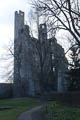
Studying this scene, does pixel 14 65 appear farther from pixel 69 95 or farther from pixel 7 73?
pixel 69 95

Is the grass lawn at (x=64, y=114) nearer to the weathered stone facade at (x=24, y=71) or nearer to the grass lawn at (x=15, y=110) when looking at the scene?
the grass lawn at (x=15, y=110)

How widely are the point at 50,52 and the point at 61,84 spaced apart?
2031cm

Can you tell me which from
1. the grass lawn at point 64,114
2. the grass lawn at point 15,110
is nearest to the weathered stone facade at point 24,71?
the grass lawn at point 15,110

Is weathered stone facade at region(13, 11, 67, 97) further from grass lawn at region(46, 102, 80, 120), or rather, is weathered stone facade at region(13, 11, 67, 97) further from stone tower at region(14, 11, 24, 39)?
grass lawn at region(46, 102, 80, 120)

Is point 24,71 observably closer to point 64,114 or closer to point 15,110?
point 15,110

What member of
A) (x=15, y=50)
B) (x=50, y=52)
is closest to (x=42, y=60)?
(x=50, y=52)

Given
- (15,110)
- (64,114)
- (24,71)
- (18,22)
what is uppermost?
(18,22)

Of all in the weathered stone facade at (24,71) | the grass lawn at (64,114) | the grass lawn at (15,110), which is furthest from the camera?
the weathered stone facade at (24,71)

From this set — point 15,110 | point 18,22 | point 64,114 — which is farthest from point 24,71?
point 64,114

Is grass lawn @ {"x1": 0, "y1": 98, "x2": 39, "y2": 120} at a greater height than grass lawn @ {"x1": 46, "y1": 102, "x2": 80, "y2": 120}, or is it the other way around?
grass lawn @ {"x1": 46, "y1": 102, "x2": 80, "y2": 120}

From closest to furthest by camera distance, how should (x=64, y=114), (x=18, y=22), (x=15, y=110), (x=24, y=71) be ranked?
(x=64, y=114) → (x=15, y=110) → (x=24, y=71) → (x=18, y=22)

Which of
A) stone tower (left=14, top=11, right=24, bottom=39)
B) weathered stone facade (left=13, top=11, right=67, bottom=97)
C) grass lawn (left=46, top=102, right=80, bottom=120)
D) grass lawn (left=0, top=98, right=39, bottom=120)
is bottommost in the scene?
grass lawn (left=0, top=98, right=39, bottom=120)

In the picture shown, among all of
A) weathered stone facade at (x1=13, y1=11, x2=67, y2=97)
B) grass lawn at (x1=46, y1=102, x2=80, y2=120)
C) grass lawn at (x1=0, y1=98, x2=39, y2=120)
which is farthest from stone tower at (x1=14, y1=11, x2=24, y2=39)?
grass lawn at (x1=46, y1=102, x2=80, y2=120)

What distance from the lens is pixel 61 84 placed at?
181 feet
